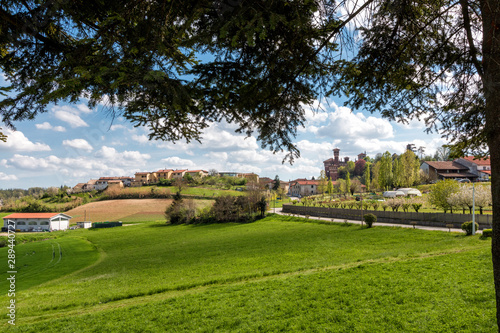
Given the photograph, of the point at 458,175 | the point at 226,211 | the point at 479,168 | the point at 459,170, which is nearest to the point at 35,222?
the point at 226,211

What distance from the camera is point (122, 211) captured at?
6756 centimetres

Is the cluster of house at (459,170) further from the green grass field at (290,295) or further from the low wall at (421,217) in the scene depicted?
the green grass field at (290,295)

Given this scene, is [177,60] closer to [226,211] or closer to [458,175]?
[226,211]

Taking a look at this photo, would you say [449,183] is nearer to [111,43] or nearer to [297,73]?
[297,73]

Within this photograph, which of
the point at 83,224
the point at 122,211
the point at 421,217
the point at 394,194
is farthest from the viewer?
the point at 122,211

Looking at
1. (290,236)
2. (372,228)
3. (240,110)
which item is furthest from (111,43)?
(372,228)

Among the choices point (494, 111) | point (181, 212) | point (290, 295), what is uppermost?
point (494, 111)

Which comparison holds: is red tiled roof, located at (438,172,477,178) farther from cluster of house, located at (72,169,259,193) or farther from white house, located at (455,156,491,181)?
cluster of house, located at (72,169,259,193)

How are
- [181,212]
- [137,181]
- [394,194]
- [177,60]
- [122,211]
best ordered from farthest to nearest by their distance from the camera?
1. [137,181]
2. [122,211]
3. [181,212]
4. [394,194]
5. [177,60]

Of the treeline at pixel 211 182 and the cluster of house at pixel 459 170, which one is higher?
the cluster of house at pixel 459 170

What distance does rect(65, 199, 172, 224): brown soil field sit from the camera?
6318 cm

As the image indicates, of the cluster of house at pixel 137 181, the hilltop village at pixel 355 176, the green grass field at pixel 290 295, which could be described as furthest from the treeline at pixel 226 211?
the cluster of house at pixel 137 181

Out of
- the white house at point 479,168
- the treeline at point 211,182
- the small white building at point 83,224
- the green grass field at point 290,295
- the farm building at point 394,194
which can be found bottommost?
the small white building at point 83,224

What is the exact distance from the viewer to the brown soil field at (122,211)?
63181mm
